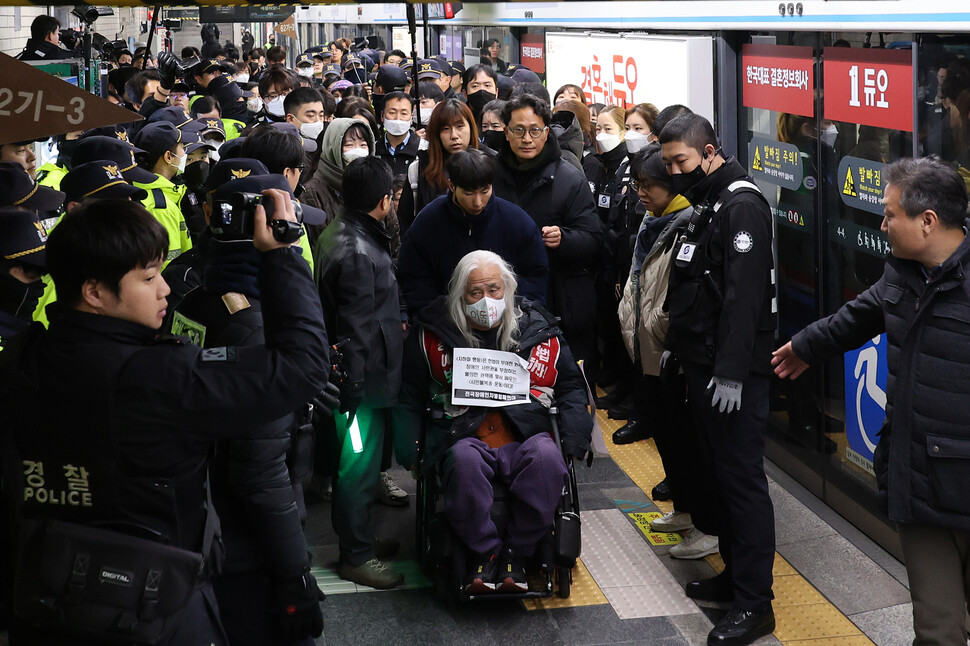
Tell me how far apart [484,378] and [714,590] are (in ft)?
4.30

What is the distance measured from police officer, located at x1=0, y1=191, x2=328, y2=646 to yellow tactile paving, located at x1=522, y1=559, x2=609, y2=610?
7.99 feet

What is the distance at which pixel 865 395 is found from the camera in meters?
5.12

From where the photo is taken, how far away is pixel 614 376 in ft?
24.3

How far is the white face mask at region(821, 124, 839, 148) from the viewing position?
17.4 ft

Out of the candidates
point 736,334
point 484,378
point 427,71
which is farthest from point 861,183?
point 427,71

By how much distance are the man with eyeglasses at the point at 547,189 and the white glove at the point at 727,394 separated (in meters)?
1.66

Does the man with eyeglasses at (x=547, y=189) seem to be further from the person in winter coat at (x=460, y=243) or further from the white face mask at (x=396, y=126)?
the white face mask at (x=396, y=126)

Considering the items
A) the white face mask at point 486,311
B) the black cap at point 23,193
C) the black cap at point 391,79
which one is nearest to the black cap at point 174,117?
the black cap at point 391,79

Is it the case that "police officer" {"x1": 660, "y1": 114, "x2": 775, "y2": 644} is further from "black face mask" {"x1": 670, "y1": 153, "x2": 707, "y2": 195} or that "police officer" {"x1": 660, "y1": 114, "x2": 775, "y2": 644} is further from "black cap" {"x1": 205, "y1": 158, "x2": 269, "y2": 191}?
"black cap" {"x1": 205, "y1": 158, "x2": 269, "y2": 191}

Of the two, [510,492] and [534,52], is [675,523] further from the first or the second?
[534,52]

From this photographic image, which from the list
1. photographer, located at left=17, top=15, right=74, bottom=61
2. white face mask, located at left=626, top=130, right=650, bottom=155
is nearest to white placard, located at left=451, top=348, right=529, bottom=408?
white face mask, located at left=626, top=130, right=650, bottom=155

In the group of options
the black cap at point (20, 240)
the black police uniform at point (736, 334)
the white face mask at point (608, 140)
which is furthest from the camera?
the white face mask at point (608, 140)

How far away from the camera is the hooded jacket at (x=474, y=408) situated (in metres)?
4.58

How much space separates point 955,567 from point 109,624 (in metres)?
2.52
